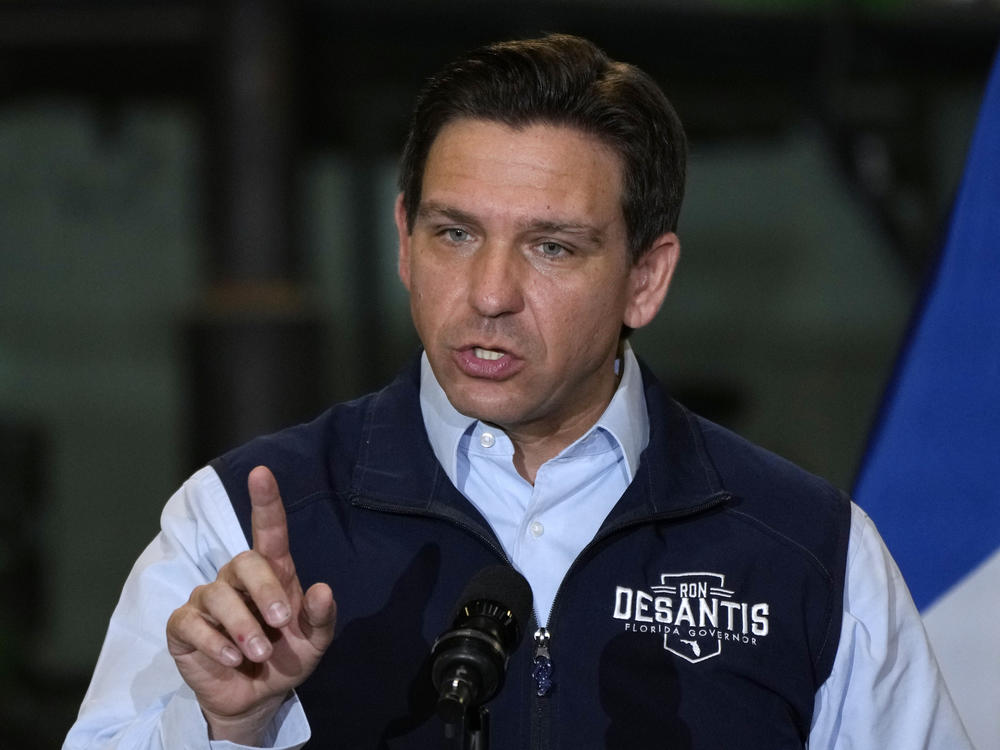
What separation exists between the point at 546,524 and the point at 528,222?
36 centimetres

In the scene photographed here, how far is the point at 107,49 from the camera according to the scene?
5652mm

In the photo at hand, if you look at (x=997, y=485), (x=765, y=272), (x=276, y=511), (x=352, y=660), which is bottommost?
(x=765, y=272)

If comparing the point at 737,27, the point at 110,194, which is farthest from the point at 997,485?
the point at 110,194

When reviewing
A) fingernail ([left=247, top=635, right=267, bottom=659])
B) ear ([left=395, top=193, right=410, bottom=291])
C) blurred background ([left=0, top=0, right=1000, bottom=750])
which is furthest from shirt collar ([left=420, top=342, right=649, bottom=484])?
blurred background ([left=0, top=0, right=1000, bottom=750])

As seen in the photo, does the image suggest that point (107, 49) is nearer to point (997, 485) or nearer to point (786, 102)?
point (786, 102)

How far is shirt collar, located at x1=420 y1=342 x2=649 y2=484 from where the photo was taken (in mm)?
1636

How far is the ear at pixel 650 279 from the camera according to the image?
1795 mm

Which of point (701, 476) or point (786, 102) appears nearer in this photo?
point (701, 476)

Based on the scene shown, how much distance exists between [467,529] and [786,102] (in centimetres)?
480

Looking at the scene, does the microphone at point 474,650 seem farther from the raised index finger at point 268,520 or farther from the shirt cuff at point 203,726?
the shirt cuff at point 203,726

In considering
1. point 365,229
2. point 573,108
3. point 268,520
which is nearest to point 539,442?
point 573,108

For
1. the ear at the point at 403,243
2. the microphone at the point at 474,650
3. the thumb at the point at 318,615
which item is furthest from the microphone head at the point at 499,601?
the ear at the point at 403,243

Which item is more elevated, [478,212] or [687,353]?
[478,212]

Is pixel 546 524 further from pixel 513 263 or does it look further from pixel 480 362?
pixel 513 263
